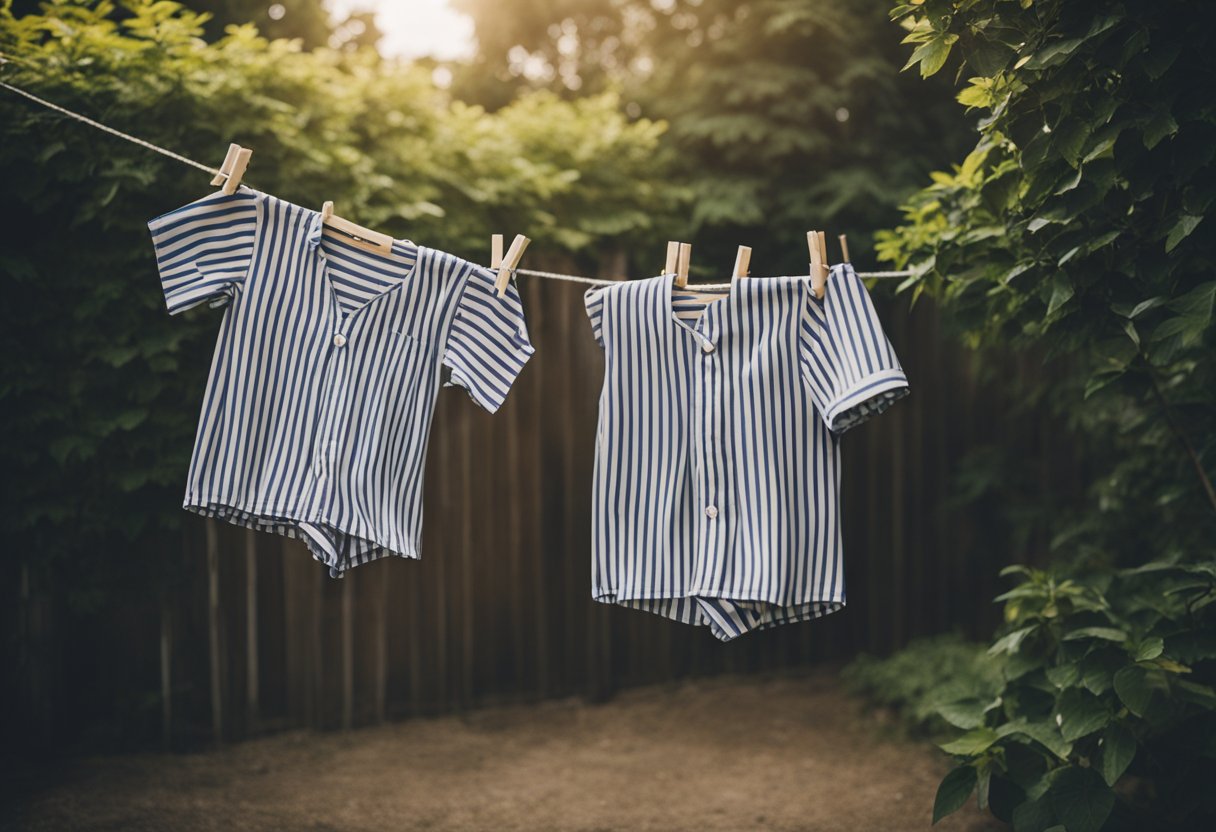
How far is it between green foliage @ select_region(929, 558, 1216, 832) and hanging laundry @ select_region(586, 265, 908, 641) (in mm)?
799

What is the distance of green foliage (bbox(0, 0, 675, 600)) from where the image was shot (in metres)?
3.25

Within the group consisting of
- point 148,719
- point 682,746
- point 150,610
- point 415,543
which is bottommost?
point 682,746

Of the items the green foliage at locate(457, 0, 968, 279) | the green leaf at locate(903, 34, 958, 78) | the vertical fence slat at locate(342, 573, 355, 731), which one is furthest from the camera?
the green foliage at locate(457, 0, 968, 279)

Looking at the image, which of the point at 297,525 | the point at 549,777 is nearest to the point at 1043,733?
the point at 549,777

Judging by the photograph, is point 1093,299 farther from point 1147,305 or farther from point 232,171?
point 232,171

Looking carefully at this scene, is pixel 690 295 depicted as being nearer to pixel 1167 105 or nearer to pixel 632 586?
pixel 632 586

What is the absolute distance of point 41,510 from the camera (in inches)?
133

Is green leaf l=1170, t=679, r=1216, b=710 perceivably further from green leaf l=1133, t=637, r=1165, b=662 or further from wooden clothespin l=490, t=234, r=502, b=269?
wooden clothespin l=490, t=234, r=502, b=269

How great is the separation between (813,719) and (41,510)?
3.29m

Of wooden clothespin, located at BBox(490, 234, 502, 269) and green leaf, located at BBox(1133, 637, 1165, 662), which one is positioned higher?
wooden clothespin, located at BBox(490, 234, 502, 269)

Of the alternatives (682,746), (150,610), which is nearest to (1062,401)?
(682,746)

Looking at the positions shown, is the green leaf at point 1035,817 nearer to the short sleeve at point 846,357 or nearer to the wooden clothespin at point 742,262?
the short sleeve at point 846,357

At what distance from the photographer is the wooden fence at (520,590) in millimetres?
3852

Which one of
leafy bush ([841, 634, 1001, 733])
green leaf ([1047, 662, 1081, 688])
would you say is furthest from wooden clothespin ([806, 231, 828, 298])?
leafy bush ([841, 634, 1001, 733])
